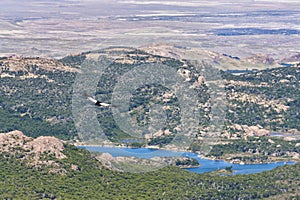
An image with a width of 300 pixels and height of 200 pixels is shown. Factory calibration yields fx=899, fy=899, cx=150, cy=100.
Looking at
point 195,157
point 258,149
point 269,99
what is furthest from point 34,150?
point 269,99

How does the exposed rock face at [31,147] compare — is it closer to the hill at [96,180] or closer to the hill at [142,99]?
the hill at [96,180]

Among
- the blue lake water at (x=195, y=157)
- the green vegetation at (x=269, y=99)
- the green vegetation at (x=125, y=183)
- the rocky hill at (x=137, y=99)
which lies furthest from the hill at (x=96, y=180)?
the green vegetation at (x=269, y=99)

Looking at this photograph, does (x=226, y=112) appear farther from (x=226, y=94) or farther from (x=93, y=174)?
(x=93, y=174)

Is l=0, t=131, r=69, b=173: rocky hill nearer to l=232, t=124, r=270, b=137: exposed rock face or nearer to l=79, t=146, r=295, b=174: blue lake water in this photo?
l=79, t=146, r=295, b=174: blue lake water

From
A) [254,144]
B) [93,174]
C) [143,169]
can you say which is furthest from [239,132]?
[93,174]

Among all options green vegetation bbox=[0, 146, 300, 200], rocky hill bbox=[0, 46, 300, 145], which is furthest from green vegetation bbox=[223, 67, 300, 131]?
green vegetation bbox=[0, 146, 300, 200]
